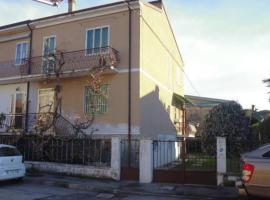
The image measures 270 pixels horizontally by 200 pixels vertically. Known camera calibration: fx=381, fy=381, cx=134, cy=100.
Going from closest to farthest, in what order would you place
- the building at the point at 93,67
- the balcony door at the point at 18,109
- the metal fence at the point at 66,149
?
1. the metal fence at the point at 66,149
2. the building at the point at 93,67
3. the balcony door at the point at 18,109

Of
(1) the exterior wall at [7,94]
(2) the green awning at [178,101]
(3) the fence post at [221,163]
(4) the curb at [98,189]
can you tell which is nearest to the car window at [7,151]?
(4) the curb at [98,189]

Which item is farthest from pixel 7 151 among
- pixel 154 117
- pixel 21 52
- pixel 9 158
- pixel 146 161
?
pixel 21 52

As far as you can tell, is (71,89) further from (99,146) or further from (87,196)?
(87,196)

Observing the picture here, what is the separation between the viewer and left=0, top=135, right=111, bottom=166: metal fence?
632 inches

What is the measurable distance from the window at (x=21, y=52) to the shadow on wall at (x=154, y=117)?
25.2ft

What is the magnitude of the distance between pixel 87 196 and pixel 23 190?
7.57 ft

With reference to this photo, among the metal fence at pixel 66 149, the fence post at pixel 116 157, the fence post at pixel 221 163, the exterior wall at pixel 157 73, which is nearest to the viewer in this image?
the fence post at pixel 221 163

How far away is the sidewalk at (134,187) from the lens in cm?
1207

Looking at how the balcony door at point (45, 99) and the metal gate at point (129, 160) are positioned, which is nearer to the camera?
the metal gate at point (129, 160)

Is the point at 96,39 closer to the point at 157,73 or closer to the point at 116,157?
the point at 157,73

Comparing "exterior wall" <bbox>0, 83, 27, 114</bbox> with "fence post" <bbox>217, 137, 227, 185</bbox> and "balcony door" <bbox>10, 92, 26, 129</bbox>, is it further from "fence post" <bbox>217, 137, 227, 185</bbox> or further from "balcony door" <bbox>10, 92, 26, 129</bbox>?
"fence post" <bbox>217, 137, 227, 185</bbox>

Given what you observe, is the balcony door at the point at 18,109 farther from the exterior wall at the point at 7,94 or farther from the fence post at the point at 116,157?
the fence post at the point at 116,157

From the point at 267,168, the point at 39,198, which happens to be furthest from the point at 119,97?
the point at 267,168

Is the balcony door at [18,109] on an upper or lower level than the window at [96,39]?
lower
